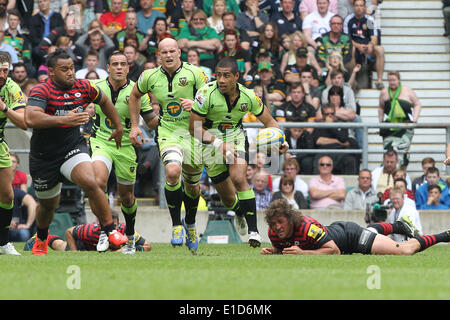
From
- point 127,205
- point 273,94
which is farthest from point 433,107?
point 127,205

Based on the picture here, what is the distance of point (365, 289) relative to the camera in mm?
7566

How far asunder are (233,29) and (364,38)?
10.2ft

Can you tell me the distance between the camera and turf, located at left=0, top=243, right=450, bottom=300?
7.25m

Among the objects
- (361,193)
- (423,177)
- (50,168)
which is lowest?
(361,193)

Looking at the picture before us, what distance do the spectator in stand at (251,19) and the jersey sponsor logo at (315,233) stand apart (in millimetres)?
10525

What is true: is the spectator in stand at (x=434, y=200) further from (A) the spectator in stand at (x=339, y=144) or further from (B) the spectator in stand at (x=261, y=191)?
(B) the spectator in stand at (x=261, y=191)

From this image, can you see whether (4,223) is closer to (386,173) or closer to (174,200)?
(174,200)

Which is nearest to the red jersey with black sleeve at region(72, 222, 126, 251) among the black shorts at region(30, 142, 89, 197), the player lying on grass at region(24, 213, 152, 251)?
the player lying on grass at region(24, 213, 152, 251)

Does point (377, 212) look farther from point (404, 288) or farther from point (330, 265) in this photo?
point (404, 288)

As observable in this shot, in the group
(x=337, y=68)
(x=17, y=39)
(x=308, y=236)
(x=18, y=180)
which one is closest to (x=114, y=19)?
(x=17, y=39)

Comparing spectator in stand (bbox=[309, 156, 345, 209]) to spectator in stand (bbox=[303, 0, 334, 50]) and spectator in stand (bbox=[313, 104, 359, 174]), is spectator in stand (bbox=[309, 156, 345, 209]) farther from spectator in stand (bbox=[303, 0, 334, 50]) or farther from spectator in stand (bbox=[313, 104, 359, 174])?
spectator in stand (bbox=[303, 0, 334, 50])

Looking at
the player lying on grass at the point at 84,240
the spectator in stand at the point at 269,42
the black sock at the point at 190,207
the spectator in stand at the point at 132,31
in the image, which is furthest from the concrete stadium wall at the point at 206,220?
the spectator in stand at the point at 269,42

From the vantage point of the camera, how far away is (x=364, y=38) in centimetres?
2114
